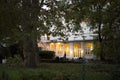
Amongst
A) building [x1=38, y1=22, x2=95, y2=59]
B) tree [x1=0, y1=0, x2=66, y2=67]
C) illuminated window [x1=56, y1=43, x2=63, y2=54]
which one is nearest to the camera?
tree [x1=0, y1=0, x2=66, y2=67]

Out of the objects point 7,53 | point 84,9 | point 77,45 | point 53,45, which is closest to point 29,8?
point 84,9

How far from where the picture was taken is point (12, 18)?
17734mm

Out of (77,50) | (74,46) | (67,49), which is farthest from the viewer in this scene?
(67,49)

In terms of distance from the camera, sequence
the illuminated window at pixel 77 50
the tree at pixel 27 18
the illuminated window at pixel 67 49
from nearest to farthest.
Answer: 1. the tree at pixel 27 18
2. the illuminated window at pixel 77 50
3. the illuminated window at pixel 67 49

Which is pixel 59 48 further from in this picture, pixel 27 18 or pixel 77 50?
pixel 27 18

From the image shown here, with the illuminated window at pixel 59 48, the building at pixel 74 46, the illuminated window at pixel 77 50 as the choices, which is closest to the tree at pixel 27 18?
the building at pixel 74 46

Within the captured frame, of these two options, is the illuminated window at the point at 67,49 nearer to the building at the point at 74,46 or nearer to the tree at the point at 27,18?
the building at the point at 74,46

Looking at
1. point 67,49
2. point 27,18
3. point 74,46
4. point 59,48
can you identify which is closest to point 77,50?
point 74,46

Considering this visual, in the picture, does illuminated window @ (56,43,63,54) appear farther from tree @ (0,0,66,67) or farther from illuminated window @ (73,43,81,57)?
tree @ (0,0,66,67)

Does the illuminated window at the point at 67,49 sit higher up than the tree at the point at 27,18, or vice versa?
the tree at the point at 27,18

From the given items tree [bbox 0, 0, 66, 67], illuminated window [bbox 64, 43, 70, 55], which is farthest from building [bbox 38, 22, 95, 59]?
tree [bbox 0, 0, 66, 67]

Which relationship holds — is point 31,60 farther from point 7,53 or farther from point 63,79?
point 7,53

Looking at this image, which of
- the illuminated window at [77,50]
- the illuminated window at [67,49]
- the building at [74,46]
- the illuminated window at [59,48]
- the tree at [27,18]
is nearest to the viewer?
the tree at [27,18]

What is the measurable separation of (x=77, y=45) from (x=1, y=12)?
5640 cm
